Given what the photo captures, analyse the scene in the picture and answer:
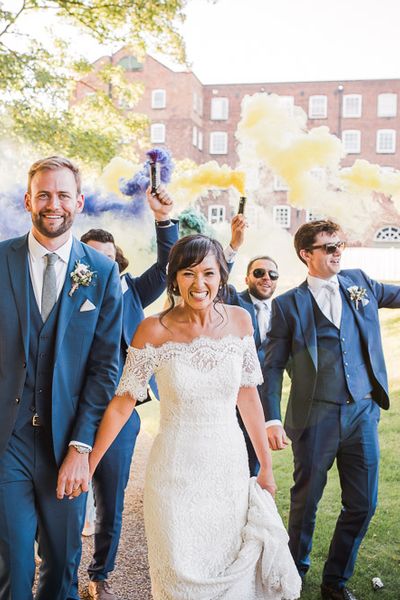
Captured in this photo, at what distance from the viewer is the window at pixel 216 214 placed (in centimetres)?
709

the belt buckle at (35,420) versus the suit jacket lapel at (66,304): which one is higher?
the suit jacket lapel at (66,304)

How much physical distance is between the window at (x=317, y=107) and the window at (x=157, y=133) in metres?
2.48

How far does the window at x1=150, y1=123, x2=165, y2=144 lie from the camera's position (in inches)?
348

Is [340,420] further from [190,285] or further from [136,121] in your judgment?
[136,121]

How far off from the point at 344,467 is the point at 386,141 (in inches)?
148

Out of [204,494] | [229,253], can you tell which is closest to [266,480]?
[204,494]

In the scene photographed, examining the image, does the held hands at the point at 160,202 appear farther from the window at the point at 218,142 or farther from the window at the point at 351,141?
the window at the point at 218,142

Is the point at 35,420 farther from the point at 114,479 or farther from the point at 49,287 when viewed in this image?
the point at 114,479

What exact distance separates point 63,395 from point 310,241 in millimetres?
1826

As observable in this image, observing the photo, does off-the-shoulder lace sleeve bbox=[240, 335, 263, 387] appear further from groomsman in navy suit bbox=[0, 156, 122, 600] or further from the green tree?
the green tree

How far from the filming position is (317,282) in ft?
13.2

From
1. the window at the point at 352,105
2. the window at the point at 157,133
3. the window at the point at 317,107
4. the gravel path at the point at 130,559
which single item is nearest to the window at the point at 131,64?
the window at the point at 157,133

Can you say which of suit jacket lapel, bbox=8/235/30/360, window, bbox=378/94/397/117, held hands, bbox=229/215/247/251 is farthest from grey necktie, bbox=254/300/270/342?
window, bbox=378/94/397/117

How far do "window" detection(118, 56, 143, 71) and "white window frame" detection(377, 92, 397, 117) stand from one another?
420 cm
